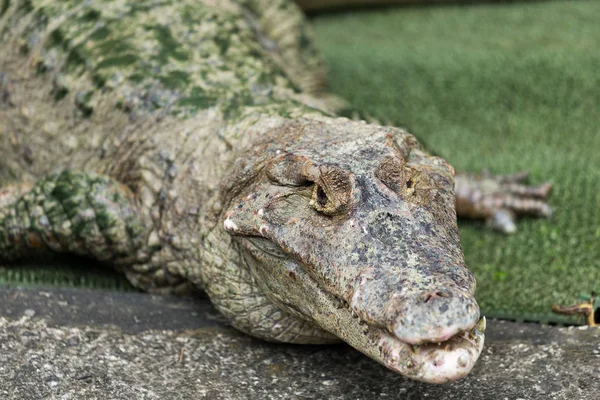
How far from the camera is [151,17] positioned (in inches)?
Result: 149

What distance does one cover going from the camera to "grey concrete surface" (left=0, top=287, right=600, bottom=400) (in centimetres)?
234

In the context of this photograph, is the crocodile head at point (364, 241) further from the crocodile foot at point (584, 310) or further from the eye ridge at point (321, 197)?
the crocodile foot at point (584, 310)

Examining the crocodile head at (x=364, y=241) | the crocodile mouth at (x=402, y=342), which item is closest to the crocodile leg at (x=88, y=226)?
the crocodile head at (x=364, y=241)

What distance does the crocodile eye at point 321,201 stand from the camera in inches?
92.5

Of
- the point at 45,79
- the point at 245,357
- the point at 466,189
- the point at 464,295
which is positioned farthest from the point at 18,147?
the point at 464,295

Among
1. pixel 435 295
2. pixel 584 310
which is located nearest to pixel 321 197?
pixel 435 295

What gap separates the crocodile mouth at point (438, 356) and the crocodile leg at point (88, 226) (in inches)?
50.8

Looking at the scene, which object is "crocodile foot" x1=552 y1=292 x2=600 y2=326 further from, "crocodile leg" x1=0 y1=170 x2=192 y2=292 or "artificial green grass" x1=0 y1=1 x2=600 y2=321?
"crocodile leg" x1=0 y1=170 x2=192 y2=292

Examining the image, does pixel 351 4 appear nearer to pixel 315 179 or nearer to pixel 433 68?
pixel 433 68

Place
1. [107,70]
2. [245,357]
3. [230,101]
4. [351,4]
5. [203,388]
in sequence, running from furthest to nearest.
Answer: [351,4]
[107,70]
[230,101]
[245,357]
[203,388]

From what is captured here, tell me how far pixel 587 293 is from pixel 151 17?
2296 millimetres

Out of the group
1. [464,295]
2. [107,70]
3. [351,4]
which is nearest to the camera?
[464,295]

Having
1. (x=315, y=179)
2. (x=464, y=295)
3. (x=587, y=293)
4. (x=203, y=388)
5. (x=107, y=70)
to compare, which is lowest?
(x=587, y=293)

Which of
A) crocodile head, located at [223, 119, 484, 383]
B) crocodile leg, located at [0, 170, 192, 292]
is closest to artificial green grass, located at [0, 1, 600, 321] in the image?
crocodile leg, located at [0, 170, 192, 292]
